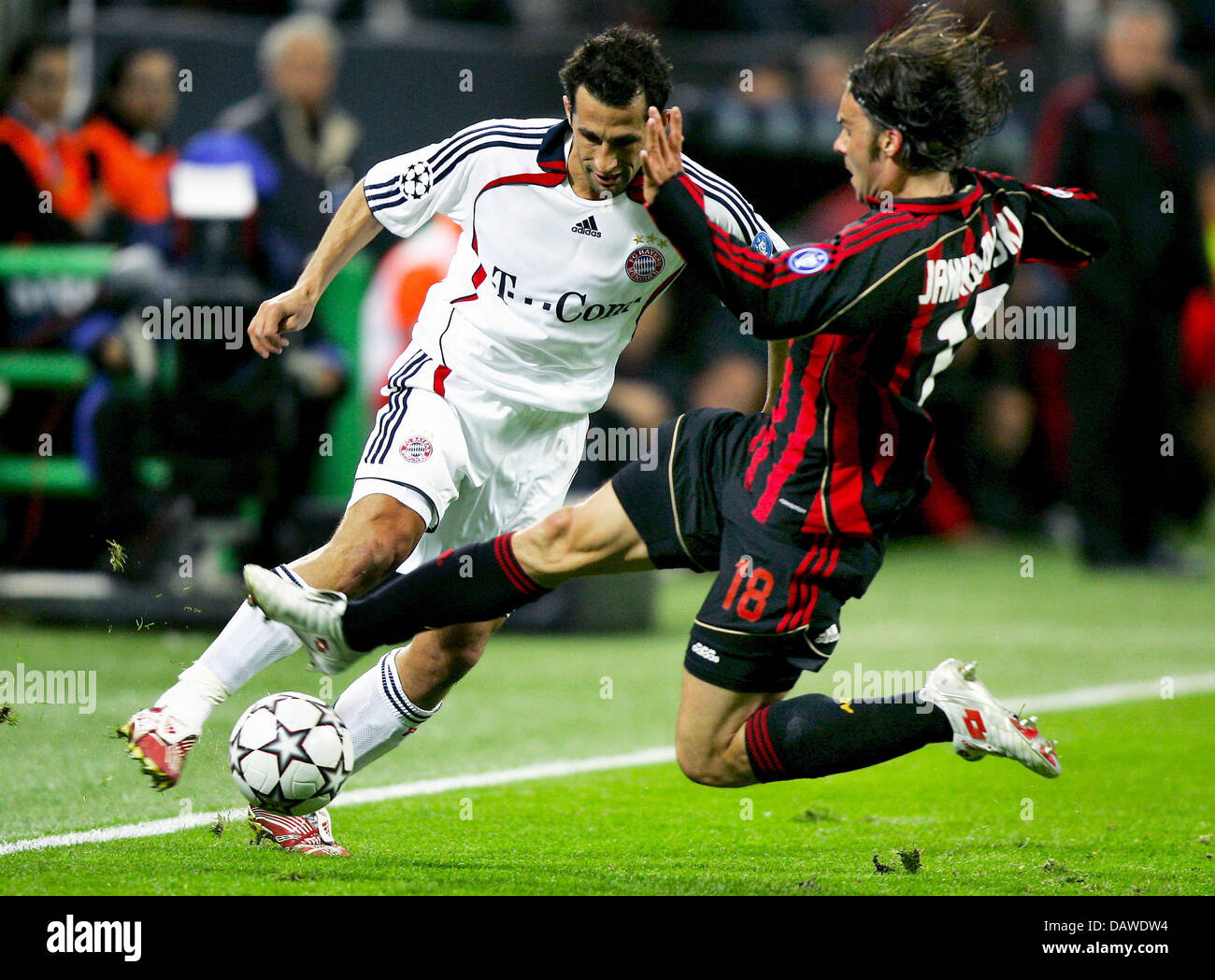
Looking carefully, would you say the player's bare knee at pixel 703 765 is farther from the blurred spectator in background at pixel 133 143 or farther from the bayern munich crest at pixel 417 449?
the blurred spectator in background at pixel 133 143

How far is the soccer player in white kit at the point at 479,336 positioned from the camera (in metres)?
4.89

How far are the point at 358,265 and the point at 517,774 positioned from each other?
492 cm

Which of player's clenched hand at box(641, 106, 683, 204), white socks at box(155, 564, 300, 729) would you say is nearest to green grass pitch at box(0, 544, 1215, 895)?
white socks at box(155, 564, 300, 729)

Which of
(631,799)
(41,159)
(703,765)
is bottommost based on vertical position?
(631,799)

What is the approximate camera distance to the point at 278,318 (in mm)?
4977

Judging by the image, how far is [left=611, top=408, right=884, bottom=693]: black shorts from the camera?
453 cm

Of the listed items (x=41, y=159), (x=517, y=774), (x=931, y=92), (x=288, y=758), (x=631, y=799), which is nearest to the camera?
(x=931, y=92)

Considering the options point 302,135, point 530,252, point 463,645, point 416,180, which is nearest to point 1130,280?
point 302,135

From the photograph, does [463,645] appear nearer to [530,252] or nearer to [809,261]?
[530,252]

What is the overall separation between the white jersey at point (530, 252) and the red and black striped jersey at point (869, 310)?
0.62m

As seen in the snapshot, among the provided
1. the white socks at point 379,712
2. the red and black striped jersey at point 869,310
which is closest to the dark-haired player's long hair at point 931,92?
the red and black striped jersey at point 869,310
